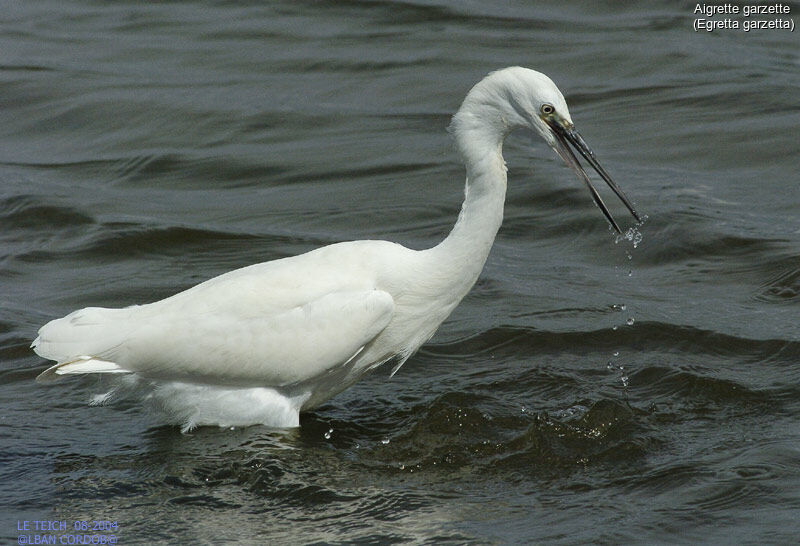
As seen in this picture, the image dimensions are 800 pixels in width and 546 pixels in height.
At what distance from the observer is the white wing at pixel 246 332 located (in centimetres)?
616

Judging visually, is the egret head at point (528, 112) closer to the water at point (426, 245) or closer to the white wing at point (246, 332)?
the white wing at point (246, 332)

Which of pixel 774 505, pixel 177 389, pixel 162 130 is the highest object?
pixel 162 130

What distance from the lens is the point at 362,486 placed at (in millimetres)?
5902

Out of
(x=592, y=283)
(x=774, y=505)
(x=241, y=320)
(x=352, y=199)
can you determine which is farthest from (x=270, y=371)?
(x=352, y=199)

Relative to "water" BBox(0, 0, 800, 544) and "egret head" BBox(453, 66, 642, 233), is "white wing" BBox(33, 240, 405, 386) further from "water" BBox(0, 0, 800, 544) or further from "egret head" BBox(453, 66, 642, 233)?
"egret head" BBox(453, 66, 642, 233)

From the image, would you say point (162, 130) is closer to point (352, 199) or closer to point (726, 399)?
point (352, 199)

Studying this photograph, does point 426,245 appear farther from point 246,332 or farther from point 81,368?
point 81,368

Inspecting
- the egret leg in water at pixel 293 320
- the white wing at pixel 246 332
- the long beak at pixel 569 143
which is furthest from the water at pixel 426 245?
the long beak at pixel 569 143

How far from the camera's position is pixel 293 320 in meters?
6.24

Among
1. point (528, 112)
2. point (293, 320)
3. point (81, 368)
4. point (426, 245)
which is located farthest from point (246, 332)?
point (426, 245)

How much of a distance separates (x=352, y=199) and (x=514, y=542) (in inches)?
217

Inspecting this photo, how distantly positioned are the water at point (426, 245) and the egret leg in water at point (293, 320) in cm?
29

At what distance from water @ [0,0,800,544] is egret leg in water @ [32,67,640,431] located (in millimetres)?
292

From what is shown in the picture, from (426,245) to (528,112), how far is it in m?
3.46
